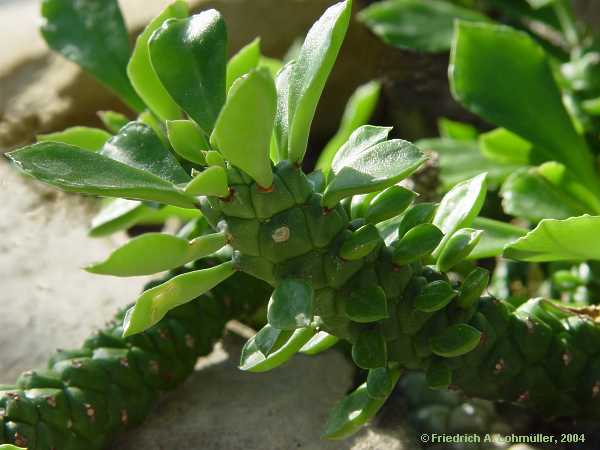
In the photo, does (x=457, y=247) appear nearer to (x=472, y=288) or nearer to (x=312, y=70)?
(x=472, y=288)

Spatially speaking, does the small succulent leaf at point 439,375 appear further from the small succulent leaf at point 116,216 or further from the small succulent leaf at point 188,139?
the small succulent leaf at point 116,216

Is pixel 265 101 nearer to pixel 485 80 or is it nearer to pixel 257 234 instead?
pixel 257 234

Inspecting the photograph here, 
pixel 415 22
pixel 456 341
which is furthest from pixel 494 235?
pixel 415 22

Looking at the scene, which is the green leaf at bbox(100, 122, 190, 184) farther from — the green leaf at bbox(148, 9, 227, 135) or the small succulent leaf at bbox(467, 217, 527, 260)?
the small succulent leaf at bbox(467, 217, 527, 260)

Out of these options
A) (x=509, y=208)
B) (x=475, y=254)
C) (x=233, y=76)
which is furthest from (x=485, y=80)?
(x=233, y=76)

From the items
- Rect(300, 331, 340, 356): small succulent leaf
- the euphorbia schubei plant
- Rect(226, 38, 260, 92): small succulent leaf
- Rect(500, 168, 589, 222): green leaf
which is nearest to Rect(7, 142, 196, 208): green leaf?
the euphorbia schubei plant

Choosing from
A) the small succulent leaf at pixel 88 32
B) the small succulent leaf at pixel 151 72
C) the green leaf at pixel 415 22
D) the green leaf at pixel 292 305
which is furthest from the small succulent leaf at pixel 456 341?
the green leaf at pixel 415 22
